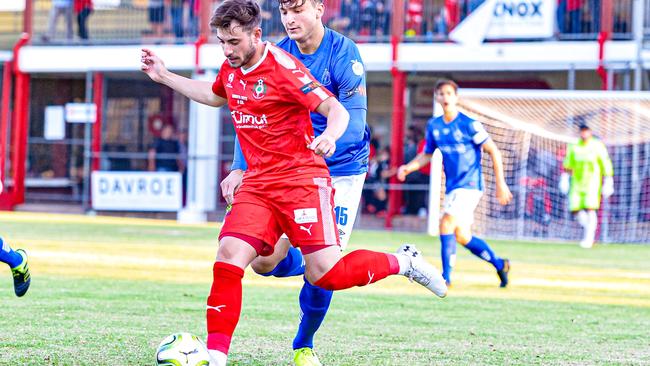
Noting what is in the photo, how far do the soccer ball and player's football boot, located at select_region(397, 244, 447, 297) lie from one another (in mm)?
1412

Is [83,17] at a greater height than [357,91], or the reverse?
[83,17]

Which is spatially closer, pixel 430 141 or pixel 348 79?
pixel 348 79

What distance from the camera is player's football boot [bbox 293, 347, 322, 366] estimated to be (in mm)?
6161

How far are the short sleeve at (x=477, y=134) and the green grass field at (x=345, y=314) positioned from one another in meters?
1.48

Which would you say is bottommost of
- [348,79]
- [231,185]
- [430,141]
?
[231,185]

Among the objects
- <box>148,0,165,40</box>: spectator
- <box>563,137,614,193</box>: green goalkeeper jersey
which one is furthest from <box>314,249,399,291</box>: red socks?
<box>148,0,165,40</box>: spectator

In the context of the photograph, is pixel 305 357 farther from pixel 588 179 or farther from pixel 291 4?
pixel 588 179

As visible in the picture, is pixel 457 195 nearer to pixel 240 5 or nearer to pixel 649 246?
pixel 240 5

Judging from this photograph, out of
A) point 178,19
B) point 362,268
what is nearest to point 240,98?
point 362,268

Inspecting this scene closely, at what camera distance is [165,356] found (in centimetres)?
541

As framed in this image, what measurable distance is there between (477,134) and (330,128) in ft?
21.1

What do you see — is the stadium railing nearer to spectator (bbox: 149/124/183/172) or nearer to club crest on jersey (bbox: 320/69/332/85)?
spectator (bbox: 149/124/183/172)

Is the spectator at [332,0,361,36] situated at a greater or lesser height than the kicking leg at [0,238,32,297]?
greater

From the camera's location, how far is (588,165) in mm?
20391
